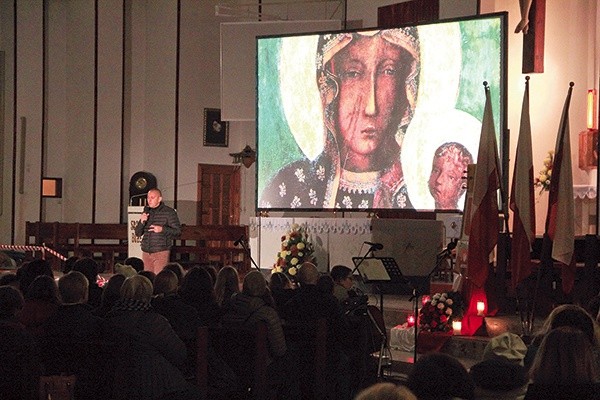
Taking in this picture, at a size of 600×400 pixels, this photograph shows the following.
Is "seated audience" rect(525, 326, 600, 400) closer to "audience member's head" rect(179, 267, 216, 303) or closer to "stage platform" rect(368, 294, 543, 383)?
"audience member's head" rect(179, 267, 216, 303)

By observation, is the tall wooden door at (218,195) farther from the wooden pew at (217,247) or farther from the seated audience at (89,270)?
the seated audience at (89,270)

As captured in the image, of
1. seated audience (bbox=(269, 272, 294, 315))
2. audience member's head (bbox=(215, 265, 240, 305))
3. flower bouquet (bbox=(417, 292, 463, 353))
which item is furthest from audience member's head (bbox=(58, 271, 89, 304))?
flower bouquet (bbox=(417, 292, 463, 353))

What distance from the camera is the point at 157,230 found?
1260 cm

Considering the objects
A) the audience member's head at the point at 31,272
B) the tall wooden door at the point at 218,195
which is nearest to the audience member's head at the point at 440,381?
the audience member's head at the point at 31,272

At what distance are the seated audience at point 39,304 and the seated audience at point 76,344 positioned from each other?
0.26 metres

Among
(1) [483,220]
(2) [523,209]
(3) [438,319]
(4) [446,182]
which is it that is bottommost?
(3) [438,319]

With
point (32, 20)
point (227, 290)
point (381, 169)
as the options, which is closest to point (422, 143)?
point (381, 169)

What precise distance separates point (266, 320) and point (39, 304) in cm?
143

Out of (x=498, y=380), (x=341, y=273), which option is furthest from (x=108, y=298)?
(x=498, y=380)

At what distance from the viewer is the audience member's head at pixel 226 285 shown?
7.16m

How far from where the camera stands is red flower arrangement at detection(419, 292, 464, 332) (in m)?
9.07

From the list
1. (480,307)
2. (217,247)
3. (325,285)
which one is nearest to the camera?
(325,285)

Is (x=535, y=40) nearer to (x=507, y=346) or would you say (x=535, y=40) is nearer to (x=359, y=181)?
(x=359, y=181)

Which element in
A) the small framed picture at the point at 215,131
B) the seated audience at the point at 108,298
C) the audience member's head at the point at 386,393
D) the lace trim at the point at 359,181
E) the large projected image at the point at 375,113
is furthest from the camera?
the small framed picture at the point at 215,131
